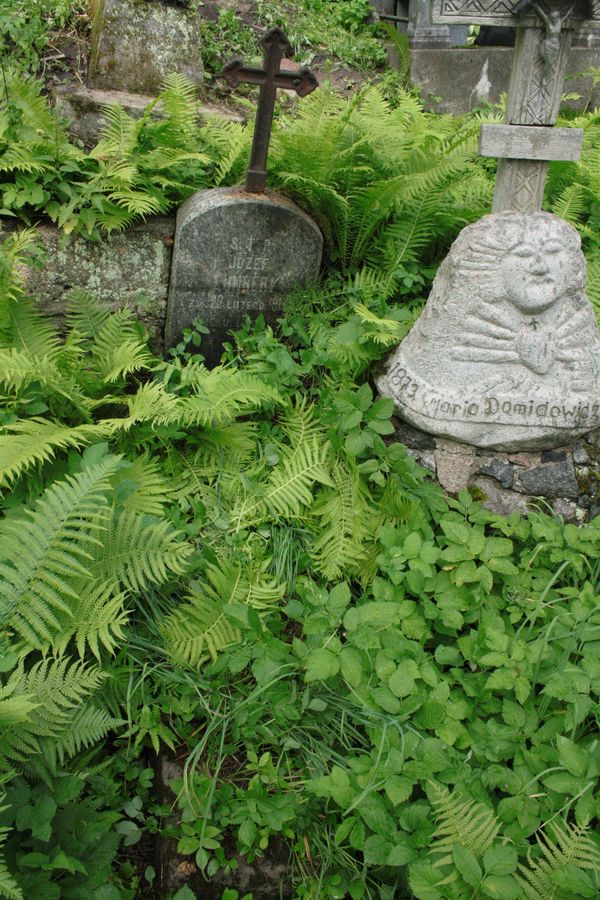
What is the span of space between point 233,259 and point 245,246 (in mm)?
100

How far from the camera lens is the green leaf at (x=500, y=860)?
77.4 inches

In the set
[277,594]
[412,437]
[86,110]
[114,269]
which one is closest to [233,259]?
[114,269]

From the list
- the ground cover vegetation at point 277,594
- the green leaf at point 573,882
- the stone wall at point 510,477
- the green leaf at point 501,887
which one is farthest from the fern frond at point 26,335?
the green leaf at point 573,882

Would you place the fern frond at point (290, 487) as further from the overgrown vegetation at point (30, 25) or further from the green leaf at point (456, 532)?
the overgrown vegetation at point (30, 25)

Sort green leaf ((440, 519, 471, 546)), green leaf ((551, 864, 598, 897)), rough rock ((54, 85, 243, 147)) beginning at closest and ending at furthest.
Answer: green leaf ((551, 864, 598, 897))
green leaf ((440, 519, 471, 546))
rough rock ((54, 85, 243, 147))

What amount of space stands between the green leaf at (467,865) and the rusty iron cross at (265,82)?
3376mm

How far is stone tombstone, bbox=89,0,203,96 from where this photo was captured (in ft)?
16.5

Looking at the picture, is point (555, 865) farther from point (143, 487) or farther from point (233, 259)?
point (233, 259)

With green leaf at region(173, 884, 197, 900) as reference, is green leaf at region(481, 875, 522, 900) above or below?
above

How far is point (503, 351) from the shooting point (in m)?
3.39

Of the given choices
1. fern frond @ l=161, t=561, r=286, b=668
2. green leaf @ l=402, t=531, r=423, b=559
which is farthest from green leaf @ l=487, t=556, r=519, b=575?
fern frond @ l=161, t=561, r=286, b=668

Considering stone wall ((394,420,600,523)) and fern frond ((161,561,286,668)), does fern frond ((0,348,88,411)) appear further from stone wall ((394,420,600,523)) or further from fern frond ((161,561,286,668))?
stone wall ((394,420,600,523))

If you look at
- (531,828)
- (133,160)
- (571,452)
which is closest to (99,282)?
A: (133,160)

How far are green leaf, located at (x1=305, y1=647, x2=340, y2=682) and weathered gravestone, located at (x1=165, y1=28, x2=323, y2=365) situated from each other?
2.32 m
